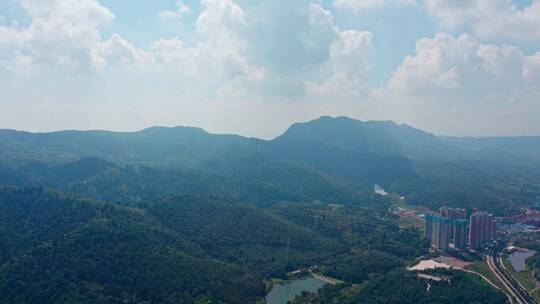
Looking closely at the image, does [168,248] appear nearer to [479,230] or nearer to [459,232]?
[459,232]

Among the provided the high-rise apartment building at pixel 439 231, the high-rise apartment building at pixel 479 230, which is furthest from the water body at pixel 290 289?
the high-rise apartment building at pixel 479 230

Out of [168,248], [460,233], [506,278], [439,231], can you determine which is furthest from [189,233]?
[506,278]

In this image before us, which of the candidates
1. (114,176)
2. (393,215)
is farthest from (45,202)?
(393,215)

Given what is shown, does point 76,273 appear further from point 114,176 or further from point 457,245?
point 114,176

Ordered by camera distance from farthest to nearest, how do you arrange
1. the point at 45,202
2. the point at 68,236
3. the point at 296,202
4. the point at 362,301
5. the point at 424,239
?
1. the point at 296,202
2. the point at 424,239
3. the point at 45,202
4. the point at 68,236
5. the point at 362,301

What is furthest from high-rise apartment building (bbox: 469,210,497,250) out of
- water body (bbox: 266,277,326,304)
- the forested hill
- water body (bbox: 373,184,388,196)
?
water body (bbox: 373,184,388,196)

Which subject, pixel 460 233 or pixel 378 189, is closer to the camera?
pixel 460 233

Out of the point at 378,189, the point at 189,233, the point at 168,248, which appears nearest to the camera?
the point at 168,248

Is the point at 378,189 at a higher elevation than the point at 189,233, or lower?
higher
